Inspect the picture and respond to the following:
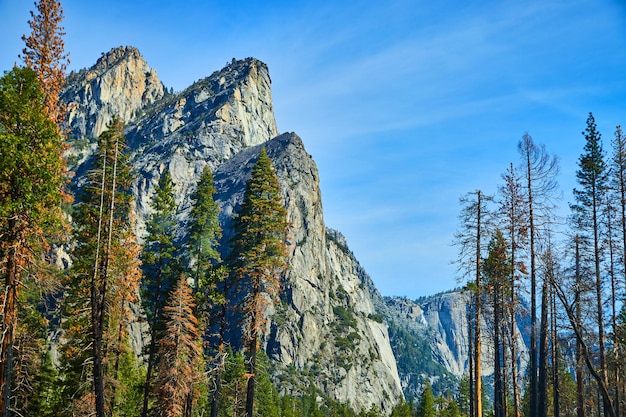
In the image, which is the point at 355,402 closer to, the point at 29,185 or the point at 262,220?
the point at 262,220

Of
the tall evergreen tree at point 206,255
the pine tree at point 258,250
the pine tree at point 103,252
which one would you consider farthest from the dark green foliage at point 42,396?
the pine tree at point 258,250

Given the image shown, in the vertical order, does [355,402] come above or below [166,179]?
below

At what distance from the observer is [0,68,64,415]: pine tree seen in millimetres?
18953

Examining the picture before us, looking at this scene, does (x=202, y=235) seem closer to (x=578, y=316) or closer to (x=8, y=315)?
(x=8, y=315)

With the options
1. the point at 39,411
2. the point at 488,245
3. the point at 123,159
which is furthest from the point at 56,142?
the point at 39,411

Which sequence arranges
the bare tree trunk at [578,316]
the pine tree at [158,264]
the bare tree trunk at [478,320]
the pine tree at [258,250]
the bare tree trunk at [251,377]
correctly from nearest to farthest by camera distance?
the bare tree trunk at [578,316]
the bare tree trunk at [478,320]
the bare tree trunk at [251,377]
the pine tree at [258,250]
the pine tree at [158,264]

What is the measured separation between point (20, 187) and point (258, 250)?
41.8 feet

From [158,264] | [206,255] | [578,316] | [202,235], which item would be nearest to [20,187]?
[158,264]

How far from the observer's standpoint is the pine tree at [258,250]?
2820 centimetres

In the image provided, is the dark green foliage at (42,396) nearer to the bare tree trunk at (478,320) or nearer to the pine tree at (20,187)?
the pine tree at (20,187)

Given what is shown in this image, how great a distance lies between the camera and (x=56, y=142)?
20.4m

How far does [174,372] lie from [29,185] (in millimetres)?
16259

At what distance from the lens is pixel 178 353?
104 feet

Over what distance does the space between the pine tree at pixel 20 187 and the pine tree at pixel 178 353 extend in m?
11.4
